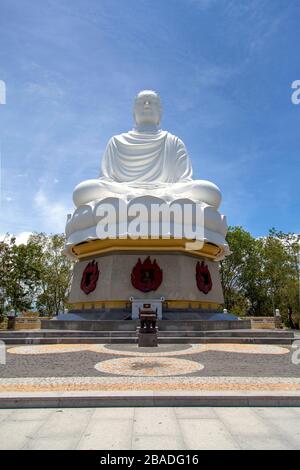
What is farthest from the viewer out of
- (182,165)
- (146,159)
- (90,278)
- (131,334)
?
(182,165)

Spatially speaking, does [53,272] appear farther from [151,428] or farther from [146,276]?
[151,428]

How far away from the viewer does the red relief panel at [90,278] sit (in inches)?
674

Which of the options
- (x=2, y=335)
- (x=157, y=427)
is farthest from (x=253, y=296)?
(x=157, y=427)

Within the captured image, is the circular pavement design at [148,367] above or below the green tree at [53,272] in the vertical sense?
below

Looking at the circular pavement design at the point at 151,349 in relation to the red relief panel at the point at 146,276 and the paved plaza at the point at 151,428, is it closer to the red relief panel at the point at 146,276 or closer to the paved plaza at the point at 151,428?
the paved plaza at the point at 151,428

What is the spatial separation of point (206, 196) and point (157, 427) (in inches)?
567

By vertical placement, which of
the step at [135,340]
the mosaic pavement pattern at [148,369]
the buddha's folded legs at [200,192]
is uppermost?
the buddha's folded legs at [200,192]

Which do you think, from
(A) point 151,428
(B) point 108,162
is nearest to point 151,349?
(A) point 151,428

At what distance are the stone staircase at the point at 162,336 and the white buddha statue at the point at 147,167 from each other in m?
6.58

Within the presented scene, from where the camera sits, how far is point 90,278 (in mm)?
17531

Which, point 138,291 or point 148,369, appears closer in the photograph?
point 148,369

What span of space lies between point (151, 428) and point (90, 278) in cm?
1389

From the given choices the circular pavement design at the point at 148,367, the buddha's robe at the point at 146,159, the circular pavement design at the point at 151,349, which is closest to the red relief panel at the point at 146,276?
the circular pavement design at the point at 151,349

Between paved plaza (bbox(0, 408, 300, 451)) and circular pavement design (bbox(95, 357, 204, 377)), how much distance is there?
2224mm
